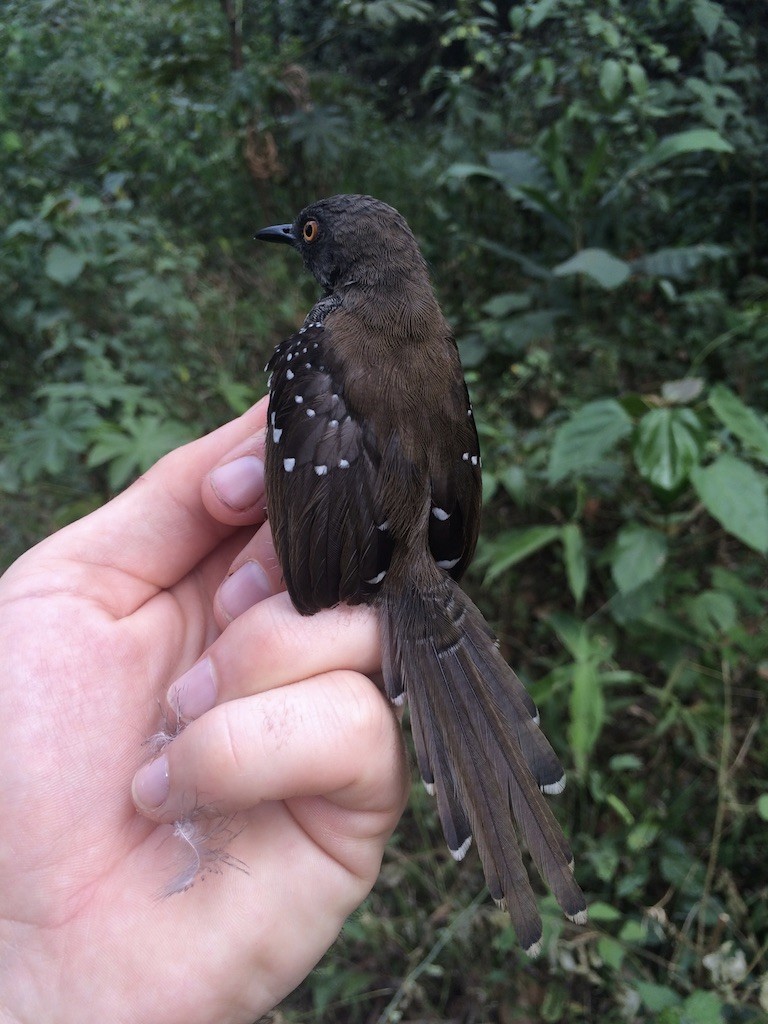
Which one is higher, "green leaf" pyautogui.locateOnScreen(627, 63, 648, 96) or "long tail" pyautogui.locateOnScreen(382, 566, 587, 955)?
"green leaf" pyautogui.locateOnScreen(627, 63, 648, 96)

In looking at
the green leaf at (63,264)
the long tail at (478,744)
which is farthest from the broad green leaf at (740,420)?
the green leaf at (63,264)

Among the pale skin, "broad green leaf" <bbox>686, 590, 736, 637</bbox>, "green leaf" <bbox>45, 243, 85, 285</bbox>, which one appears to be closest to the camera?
the pale skin

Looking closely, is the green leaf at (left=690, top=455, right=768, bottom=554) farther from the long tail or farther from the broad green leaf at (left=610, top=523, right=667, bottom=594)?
the long tail

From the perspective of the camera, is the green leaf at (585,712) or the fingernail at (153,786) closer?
the fingernail at (153,786)

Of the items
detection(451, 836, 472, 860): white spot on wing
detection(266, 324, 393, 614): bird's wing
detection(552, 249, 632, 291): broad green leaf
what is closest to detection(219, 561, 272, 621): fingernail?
detection(266, 324, 393, 614): bird's wing

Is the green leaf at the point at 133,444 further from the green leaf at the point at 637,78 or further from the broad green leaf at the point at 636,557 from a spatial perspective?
the green leaf at the point at 637,78

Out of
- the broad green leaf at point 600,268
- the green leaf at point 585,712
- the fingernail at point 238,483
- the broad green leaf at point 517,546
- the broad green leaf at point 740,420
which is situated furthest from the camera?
the broad green leaf at point 600,268

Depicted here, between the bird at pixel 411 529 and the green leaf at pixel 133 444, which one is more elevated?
the bird at pixel 411 529

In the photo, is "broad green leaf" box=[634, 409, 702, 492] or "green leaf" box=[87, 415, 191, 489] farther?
"green leaf" box=[87, 415, 191, 489]
